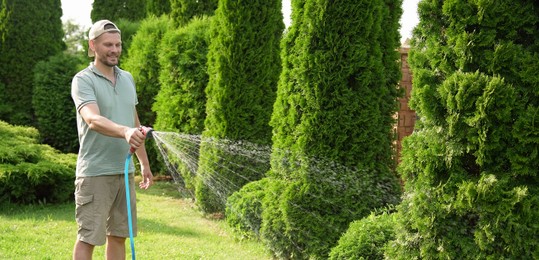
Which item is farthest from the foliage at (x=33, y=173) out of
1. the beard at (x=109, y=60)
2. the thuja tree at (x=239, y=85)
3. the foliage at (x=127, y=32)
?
the beard at (x=109, y=60)

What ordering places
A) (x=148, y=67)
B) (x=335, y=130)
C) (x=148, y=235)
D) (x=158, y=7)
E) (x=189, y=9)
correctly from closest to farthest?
(x=335, y=130), (x=148, y=235), (x=189, y=9), (x=148, y=67), (x=158, y=7)

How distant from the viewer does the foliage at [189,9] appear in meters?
11.5

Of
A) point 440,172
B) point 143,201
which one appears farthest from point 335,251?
point 143,201

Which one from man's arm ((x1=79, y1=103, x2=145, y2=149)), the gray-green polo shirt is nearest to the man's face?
the gray-green polo shirt

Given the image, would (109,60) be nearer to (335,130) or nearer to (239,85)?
(335,130)

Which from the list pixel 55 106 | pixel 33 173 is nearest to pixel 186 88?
pixel 33 173

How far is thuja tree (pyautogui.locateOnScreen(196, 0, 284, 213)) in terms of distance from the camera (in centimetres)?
822

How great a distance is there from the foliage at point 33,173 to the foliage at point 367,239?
17.5 feet

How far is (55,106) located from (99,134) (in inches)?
381

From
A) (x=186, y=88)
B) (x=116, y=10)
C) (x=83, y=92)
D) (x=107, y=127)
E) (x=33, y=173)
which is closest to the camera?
(x=107, y=127)

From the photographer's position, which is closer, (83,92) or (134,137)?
→ (134,137)

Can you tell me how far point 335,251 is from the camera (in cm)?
489

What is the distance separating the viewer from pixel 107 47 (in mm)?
4176

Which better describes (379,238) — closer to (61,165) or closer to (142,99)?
(61,165)
